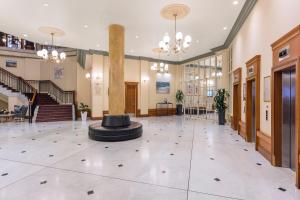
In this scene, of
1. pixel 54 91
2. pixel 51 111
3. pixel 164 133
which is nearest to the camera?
pixel 164 133

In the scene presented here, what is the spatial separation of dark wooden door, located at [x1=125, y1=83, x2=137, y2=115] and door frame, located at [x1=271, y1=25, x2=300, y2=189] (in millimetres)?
9443

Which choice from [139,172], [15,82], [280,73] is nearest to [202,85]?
[280,73]

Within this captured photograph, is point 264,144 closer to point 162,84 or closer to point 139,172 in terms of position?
point 139,172

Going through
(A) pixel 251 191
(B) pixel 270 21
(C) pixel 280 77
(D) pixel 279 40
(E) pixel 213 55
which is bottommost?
(A) pixel 251 191

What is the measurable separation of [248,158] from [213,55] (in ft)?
26.9

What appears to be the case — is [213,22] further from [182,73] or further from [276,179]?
[182,73]

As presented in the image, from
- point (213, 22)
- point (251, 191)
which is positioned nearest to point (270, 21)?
point (213, 22)

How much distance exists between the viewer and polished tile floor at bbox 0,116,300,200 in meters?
2.77

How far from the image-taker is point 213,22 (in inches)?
269

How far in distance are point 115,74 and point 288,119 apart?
17.3 ft

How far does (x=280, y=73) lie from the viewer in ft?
12.6

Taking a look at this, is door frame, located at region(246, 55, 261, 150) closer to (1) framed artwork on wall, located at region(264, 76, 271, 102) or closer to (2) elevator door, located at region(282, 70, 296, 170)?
(1) framed artwork on wall, located at region(264, 76, 271, 102)

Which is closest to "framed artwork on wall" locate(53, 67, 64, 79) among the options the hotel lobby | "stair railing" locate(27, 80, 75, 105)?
"stair railing" locate(27, 80, 75, 105)

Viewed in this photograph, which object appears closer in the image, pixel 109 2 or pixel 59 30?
pixel 109 2
